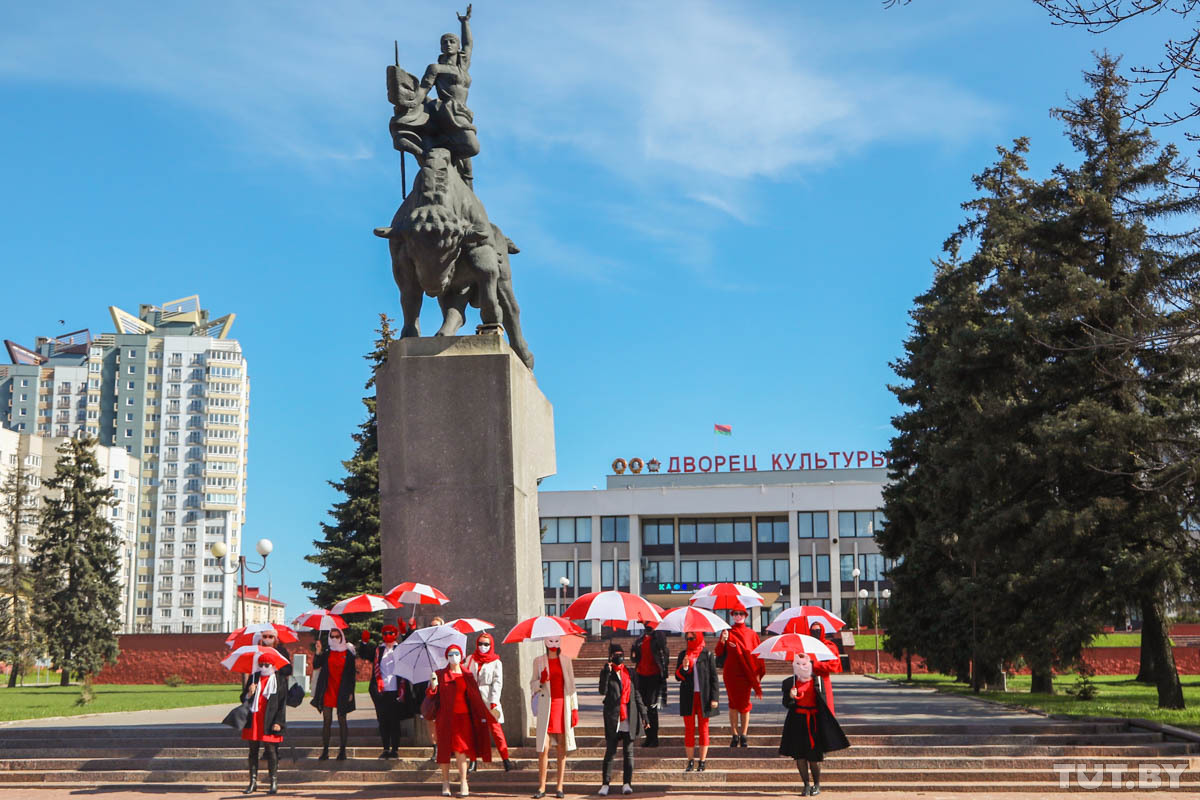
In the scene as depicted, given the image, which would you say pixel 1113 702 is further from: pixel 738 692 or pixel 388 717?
pixel 388 717

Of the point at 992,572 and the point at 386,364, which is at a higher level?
the point at 386,364

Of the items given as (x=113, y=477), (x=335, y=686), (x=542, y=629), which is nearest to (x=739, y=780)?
(x=542, y=629)

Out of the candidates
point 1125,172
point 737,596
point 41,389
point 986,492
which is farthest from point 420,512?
point 41,389

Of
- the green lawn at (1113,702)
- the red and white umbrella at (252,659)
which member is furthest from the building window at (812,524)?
the red and white umbrella at (252,659)

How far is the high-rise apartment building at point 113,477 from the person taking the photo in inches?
3971

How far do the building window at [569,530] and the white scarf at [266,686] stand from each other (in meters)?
66.3

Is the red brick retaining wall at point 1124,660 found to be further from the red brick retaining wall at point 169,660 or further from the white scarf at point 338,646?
the white scarf at point 338,646

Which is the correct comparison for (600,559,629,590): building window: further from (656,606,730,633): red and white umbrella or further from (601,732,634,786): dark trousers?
(601,732,634,786): dark trousers

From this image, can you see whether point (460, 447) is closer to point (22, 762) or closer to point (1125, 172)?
point (22, 762)

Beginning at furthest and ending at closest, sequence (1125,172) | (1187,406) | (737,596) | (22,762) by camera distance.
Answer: (1125,172) → (1187,406) → (737,596) → (22,762)

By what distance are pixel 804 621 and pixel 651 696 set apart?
211cm

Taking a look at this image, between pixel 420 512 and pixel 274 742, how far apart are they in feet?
10.6

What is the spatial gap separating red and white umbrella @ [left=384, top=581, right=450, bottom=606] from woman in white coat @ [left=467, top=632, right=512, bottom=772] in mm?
1204

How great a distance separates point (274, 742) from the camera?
12945 mm
